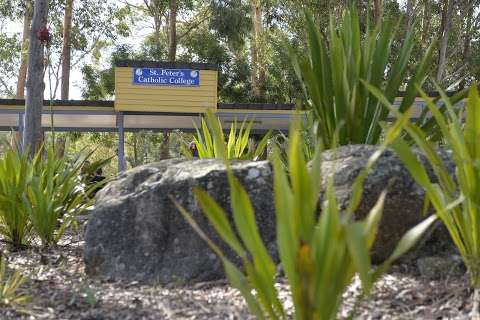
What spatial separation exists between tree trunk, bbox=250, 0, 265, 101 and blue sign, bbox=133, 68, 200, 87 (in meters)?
10.4

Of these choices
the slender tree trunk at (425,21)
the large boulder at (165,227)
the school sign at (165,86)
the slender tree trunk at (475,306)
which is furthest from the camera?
the slender tree trunk at (425,21)

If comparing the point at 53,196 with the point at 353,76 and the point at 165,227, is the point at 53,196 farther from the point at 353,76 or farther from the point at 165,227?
the point at 353,76

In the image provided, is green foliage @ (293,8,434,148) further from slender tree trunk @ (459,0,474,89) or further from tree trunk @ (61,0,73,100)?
slender tree trunk @ (459,0,474,89)

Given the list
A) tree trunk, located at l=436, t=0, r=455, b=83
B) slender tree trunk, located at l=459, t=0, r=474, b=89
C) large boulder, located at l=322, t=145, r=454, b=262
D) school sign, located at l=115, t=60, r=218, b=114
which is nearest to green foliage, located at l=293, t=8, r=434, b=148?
large boulder, located at l=322, t=145, r=454, b=262

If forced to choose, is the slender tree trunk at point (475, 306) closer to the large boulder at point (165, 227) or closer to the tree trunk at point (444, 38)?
the large boulder at point (165, 227)

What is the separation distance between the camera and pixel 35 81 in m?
5.44

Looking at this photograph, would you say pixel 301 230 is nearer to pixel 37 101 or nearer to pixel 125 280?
pixel 125 280

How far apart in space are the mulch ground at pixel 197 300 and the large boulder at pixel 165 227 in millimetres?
125

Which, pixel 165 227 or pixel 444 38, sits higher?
pixel 444 38

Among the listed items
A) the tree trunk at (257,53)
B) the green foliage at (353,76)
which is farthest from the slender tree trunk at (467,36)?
the green foliage at (353,76)

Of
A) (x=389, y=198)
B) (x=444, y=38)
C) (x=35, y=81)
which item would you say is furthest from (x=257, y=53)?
(x=389, y=198)

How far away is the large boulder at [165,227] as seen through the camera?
2928mm

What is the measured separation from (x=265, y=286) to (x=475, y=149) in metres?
0.91

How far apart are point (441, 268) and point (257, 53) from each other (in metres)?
23.5
